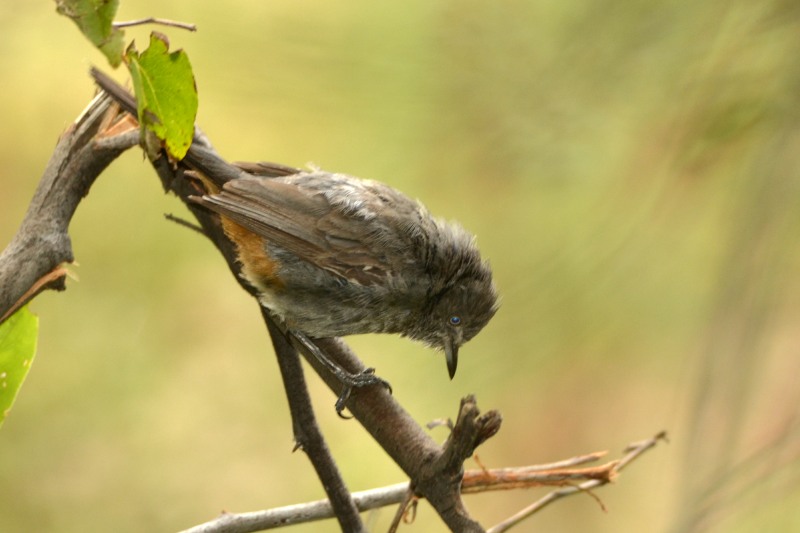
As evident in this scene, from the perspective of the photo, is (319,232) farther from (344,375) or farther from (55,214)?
(55,214)

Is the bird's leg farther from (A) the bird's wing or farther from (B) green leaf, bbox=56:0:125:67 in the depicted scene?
(B) green leaf, bbox=56:0:125:67

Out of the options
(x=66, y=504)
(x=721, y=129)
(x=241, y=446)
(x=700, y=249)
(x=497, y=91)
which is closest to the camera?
(x=721, y=129)

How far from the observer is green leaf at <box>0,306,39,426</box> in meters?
1.68

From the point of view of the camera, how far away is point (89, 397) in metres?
4.52

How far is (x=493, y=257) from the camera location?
3.25 meters

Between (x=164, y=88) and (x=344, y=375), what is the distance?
0.92 meters

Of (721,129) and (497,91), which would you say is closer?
(721,129)

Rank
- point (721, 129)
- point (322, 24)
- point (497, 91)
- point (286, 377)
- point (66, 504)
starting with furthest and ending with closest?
1. point (66, 504)
2. point (322, 24)
3. point (497, 91)
4. point (286, 377)
5. point (721, 129)

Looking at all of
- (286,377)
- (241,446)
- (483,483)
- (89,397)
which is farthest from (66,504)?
(483,483)

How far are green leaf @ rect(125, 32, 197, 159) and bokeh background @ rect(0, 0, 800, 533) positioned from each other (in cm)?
89

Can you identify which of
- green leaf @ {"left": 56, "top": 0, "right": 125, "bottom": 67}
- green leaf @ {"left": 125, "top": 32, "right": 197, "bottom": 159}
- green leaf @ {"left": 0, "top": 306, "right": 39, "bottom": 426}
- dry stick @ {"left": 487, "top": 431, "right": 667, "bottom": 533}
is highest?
green leaf @ {"left": 56, "top": 0, "right": 125, "bottom": 67}

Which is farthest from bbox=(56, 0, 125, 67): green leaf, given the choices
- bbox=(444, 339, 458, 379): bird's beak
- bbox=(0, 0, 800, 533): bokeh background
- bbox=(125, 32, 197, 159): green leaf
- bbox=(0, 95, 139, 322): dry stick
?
bbox=(444, 339, 458, 379): bird's beak

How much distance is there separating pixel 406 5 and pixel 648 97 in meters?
A: 1.09

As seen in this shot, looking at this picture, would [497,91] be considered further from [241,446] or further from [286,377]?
[241,446]
